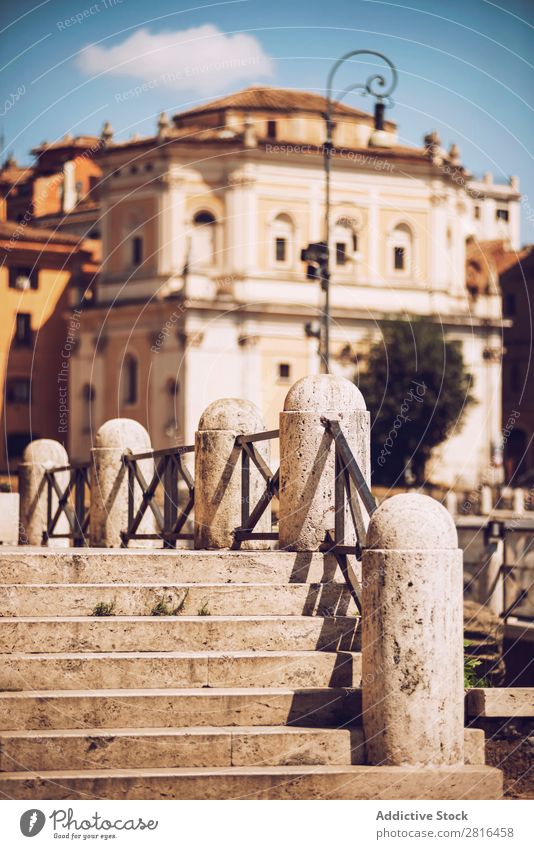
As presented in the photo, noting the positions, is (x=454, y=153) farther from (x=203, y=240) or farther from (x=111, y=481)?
(x=111, y=481)

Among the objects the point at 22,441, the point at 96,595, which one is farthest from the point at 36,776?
the point at 22,441

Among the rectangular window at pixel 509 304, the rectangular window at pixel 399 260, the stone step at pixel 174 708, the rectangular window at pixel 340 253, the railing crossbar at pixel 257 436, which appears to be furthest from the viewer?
the rectangular window at pixel 509 304

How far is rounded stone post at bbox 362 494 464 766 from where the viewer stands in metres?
8.88

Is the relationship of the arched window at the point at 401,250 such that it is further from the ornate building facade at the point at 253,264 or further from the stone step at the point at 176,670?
the stone step at the point at 176,670

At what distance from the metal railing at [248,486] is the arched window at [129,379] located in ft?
185

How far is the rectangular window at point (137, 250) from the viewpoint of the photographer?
73500 millimetres

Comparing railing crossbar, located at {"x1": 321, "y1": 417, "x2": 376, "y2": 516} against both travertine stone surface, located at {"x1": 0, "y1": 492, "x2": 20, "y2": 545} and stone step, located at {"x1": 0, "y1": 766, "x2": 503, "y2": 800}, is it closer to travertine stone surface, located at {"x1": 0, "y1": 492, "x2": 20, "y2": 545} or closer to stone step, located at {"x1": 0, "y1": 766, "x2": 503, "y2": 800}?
stone step, located at {"x1": 0, "y1": 766, "x2": 503, "y2": 800}

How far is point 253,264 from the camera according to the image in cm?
7231

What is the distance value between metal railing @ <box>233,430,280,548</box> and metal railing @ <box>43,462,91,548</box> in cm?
393

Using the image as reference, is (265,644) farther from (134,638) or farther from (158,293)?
(158,293)

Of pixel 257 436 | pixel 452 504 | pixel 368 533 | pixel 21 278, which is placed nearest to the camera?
pixel 368 533

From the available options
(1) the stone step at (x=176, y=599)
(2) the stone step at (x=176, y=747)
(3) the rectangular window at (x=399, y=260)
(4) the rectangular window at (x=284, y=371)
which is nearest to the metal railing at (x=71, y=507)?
(1) the stone step at (x=176, y=599)

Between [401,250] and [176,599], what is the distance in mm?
63220

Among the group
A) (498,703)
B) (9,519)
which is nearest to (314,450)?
(498,703)
